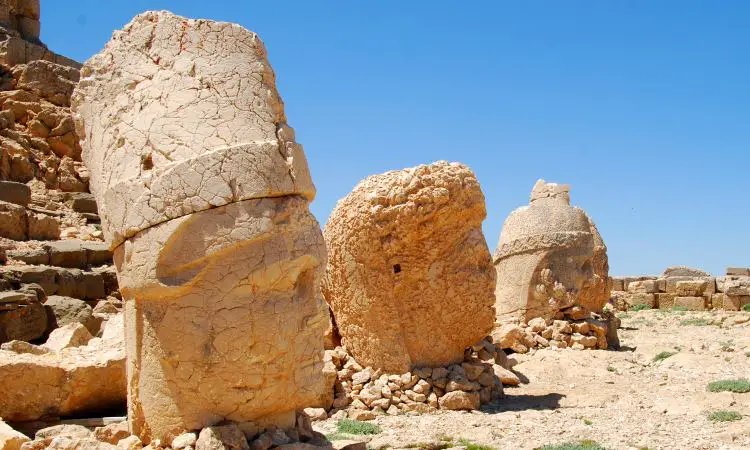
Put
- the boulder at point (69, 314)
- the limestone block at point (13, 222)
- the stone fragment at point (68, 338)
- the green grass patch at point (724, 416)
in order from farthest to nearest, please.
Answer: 1. the limestone block at point (13, 222)
2. the boulder at point (69, 314)
3. the green grass patch at point (724, 416)
4. the stone fragment at point (68, 338)

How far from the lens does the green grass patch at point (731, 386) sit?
24.6ft

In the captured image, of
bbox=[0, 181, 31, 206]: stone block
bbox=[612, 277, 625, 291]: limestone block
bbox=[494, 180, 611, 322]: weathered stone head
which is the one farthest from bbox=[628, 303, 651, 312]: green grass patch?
bbox=[0, 181, 31, 206]: stone block

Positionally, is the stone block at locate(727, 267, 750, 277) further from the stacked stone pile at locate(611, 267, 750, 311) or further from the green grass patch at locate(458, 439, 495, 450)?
the green grass patch at locate(458, 439, 495, 450)

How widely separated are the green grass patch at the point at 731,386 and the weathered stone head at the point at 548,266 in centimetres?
331

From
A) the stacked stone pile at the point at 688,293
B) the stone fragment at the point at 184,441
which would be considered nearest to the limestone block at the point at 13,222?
the stone fragment at the point at 184,441

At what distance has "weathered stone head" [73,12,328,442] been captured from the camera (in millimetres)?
3750

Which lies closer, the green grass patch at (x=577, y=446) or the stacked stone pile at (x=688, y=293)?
Result: the green grass patch at (x=577, y=446)

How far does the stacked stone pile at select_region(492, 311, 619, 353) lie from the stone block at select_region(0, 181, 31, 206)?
422 inches

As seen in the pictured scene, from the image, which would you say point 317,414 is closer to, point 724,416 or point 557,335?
point 724,416

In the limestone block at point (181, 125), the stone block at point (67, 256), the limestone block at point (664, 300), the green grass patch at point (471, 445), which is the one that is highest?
the stone block at point (67, 256)

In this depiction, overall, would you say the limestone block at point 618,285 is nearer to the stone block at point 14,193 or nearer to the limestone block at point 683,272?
the limestone block at point 683,272

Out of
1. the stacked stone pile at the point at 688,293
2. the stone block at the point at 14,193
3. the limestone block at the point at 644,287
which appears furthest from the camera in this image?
the limestone block at the point at 644,287

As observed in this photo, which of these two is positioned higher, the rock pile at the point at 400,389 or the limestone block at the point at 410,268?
the limestone block at the point at 410,268

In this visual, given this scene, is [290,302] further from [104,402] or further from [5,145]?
[5,145]
